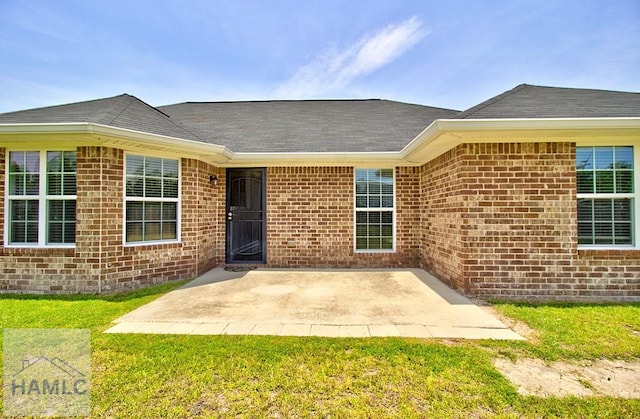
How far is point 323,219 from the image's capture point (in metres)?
7.33

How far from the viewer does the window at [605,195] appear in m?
4.96

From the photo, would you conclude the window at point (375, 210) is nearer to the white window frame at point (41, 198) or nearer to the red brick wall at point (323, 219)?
the red brick wall at point (323, 219)

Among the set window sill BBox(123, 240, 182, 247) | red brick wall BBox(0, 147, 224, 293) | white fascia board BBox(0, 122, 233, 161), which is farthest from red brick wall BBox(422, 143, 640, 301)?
red brick wall BBox(0, 147, 224, 293)

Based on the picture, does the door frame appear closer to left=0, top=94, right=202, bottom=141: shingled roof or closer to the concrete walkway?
the concrete walkway

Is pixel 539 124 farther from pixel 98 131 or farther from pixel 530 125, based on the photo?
pixel 98 131

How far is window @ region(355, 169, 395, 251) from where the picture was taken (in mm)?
7379

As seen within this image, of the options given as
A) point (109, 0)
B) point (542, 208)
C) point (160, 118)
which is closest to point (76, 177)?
point (160, 118)

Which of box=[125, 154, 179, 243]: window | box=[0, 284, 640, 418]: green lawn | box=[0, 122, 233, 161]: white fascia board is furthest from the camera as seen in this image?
box=[125, 154, 179, 243]: window

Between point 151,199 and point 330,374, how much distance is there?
16.7 ft

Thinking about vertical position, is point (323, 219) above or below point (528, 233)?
above

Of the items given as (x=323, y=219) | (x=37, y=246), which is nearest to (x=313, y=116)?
(x=323, y=219)

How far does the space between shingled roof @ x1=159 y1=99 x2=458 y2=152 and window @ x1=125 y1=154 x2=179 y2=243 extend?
191cm

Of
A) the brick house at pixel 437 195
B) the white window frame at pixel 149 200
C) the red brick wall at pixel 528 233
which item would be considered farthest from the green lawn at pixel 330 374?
the white window frame at pixel 149 200

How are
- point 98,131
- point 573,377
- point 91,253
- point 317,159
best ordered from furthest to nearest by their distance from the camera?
point 317,159
point 91,253
point 98,131
point 573,377
